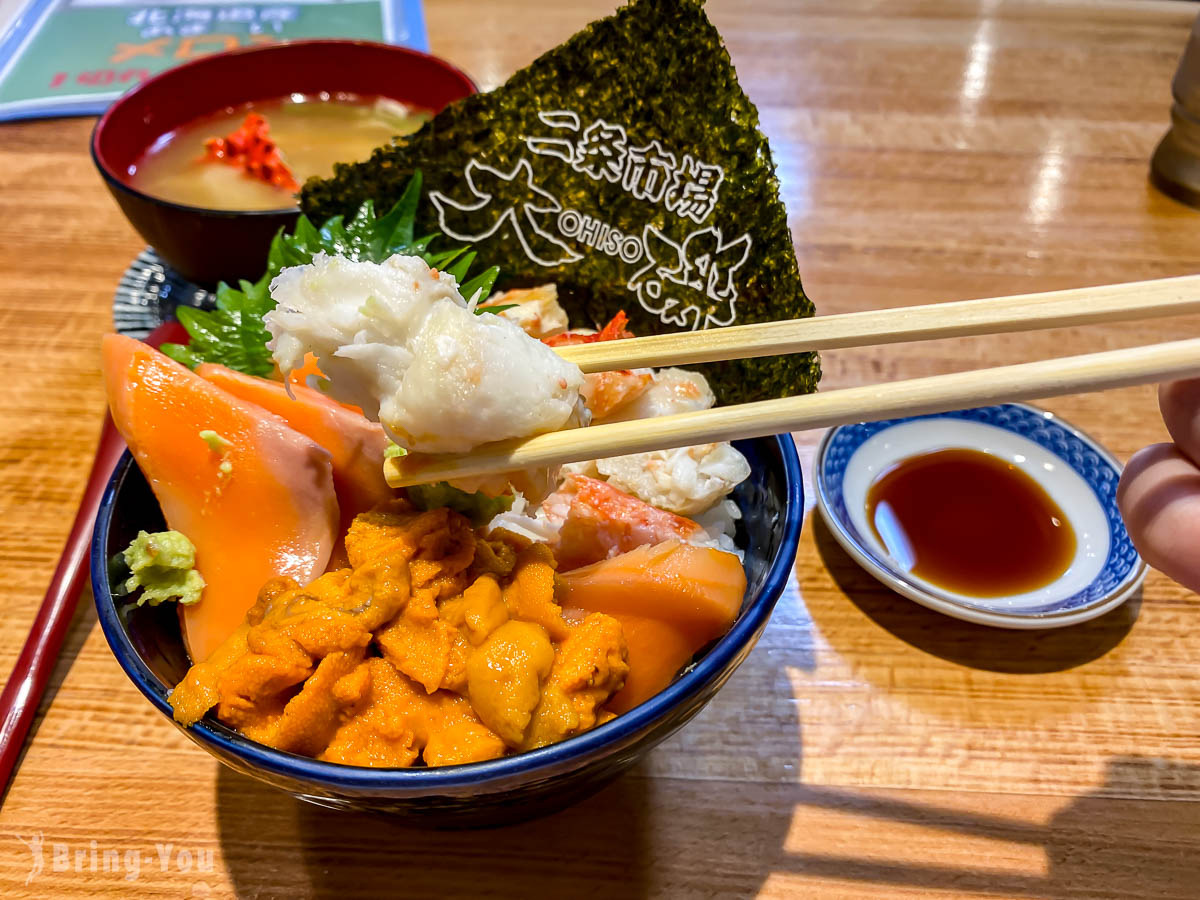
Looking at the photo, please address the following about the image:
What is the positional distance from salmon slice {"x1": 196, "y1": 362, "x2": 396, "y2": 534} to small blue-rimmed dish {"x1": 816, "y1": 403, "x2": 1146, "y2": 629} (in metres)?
0.88

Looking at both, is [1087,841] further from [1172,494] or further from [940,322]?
[940,322]

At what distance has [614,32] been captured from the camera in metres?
1.48

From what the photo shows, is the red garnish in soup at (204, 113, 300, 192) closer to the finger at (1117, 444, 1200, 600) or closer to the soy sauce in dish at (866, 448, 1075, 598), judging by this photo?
the soy sauce in dish at (866, 448, 1075, 598)

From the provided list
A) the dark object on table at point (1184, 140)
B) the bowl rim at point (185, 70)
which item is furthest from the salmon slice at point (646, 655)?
the dark object on table at point (1184, 140)

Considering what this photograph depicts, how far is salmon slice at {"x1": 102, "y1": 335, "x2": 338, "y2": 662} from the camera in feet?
3.57

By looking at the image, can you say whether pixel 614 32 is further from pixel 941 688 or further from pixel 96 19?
pixel 96 19

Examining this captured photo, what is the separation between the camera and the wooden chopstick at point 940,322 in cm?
93

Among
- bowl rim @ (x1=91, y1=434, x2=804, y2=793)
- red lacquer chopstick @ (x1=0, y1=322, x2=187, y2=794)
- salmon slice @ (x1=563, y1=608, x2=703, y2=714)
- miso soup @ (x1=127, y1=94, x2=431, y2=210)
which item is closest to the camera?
bowl rim @ (x1=91, y1=434, x2=804, y2=793)

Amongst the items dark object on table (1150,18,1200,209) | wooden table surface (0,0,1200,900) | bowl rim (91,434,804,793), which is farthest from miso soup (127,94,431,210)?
dark object on table (1150,18,1200,209)

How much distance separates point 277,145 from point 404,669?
207cm

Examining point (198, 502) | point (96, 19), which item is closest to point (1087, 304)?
point (198, 502)

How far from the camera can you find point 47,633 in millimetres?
1437

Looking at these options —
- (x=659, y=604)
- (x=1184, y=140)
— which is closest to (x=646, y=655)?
(x=659, y=604)

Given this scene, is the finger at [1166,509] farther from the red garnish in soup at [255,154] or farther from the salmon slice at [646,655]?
the red garnish in soup at [255,154]
